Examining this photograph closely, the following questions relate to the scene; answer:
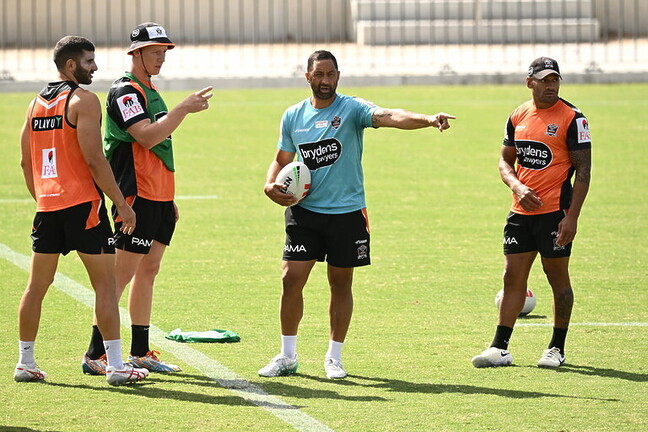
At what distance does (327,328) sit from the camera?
9.40 meters

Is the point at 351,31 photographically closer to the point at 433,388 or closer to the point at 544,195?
the point at 544,195

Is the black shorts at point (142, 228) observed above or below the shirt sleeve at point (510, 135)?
below

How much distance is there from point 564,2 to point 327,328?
20.7 metres

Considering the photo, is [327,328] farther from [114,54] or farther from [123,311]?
[114,54]

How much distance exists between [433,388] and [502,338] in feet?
2.85

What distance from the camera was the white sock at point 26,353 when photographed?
25.5 feet

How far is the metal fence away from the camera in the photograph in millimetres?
26391

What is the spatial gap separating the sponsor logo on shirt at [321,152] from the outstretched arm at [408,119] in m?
0.30

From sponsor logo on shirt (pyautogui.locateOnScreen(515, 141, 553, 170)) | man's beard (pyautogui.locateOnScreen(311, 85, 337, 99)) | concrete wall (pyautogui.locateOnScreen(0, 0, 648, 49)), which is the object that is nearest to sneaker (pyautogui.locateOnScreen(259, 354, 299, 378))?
man's beard (pyautogui.locateOnScreen(311, 85, 337, 99))

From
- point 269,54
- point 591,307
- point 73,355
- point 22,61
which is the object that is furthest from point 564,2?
point 73,355

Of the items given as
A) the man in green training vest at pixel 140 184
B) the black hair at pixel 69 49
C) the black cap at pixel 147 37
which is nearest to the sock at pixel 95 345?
the man in green training vest at pixel 140 184

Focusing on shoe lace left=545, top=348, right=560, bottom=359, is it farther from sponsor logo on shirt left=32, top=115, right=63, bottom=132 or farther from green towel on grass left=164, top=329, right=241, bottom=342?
sponsor logo on shirt left=32, top=115, right=63, bottom=132

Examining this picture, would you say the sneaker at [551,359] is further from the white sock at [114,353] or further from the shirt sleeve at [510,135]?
the white sock at [114,353]

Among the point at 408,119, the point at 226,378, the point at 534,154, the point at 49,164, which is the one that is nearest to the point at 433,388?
the point at 226,378
